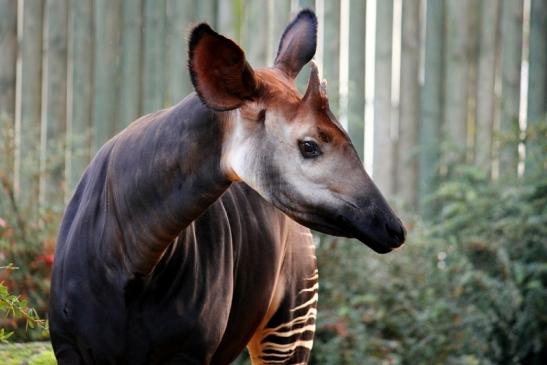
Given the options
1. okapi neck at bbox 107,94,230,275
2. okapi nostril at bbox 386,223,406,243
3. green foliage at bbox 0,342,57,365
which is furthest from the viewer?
green foliage at bbox 0,342,57,365

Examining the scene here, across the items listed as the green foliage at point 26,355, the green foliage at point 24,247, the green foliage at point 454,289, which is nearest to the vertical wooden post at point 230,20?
the green foliage at point 24,247

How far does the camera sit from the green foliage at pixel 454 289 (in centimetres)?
566

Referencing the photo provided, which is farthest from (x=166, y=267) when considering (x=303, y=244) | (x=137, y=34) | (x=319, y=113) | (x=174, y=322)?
(x=137, y=34)

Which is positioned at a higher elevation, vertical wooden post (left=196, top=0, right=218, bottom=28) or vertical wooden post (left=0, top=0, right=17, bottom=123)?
vertical wooden post (left=196, top=0, right=218, bottom=28)

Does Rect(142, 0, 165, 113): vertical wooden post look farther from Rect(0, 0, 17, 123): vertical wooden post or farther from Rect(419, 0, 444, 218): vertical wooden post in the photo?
Rect(419, 0, 444, 218): vertical wooden post

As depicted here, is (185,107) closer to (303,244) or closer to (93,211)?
(93,211)

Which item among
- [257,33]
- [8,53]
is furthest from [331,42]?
[8,53]

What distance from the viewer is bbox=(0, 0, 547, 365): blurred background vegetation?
18.8 ft

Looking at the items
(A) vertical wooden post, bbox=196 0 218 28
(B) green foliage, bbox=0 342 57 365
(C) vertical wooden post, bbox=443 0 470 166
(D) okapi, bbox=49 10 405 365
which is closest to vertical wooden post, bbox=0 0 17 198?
(A) vertical wooden post, bbox=196 0 218 28

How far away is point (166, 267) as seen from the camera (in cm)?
293

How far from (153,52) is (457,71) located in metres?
2.04

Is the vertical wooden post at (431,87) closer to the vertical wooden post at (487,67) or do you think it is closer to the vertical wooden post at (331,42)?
the vertical wooden post at (487,67)

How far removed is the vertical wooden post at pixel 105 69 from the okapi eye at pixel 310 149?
5.07m

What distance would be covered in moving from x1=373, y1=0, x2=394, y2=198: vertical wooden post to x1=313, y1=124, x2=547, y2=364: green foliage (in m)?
0.76
